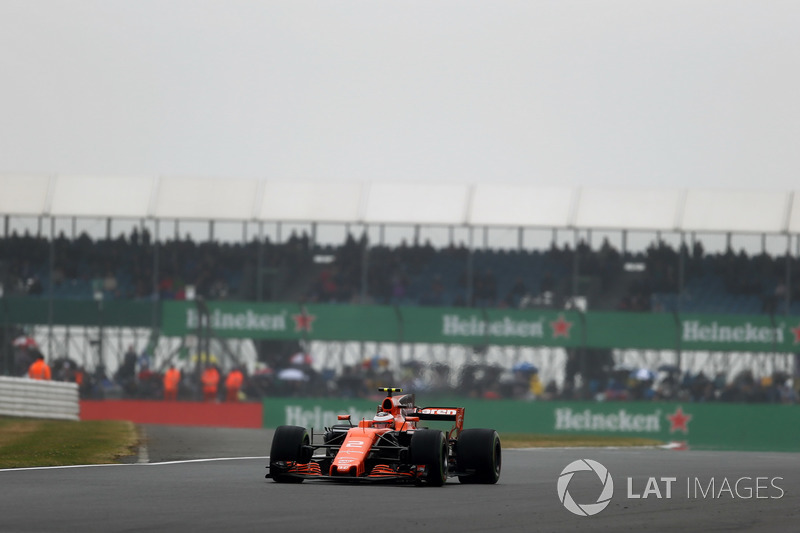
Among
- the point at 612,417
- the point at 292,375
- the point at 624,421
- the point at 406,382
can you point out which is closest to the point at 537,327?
the point at 612,417

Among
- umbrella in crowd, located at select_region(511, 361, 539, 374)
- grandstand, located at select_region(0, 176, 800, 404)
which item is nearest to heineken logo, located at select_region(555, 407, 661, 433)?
umbrella in crowd, located at select_region(511, 361, 539, 374)

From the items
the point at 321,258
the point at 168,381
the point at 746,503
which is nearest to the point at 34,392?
the point at 168,381

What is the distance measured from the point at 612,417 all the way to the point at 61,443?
Result: 60.1ft

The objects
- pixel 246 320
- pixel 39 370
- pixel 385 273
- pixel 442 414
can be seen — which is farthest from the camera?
pixel 385 273

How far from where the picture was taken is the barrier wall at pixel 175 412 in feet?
111

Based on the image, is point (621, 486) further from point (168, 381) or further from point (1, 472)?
point (168, 381)

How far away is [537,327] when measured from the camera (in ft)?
118

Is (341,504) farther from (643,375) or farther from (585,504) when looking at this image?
(643,375)

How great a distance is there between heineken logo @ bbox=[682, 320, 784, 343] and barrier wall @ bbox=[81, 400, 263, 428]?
1174 centimetres

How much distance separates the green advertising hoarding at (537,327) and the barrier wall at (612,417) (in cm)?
240

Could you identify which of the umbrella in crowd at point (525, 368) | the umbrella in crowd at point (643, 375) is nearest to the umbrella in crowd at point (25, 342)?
the umbrella in crowd at point (525, 368)

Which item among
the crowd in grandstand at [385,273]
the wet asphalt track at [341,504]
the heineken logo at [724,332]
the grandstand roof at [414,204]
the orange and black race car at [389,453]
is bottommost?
the wet asphalt track at [341,504]

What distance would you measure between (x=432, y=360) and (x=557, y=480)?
1999 cm

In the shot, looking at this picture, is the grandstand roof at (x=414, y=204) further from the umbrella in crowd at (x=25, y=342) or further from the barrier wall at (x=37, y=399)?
the barrier wall at (x=37, y=399)
